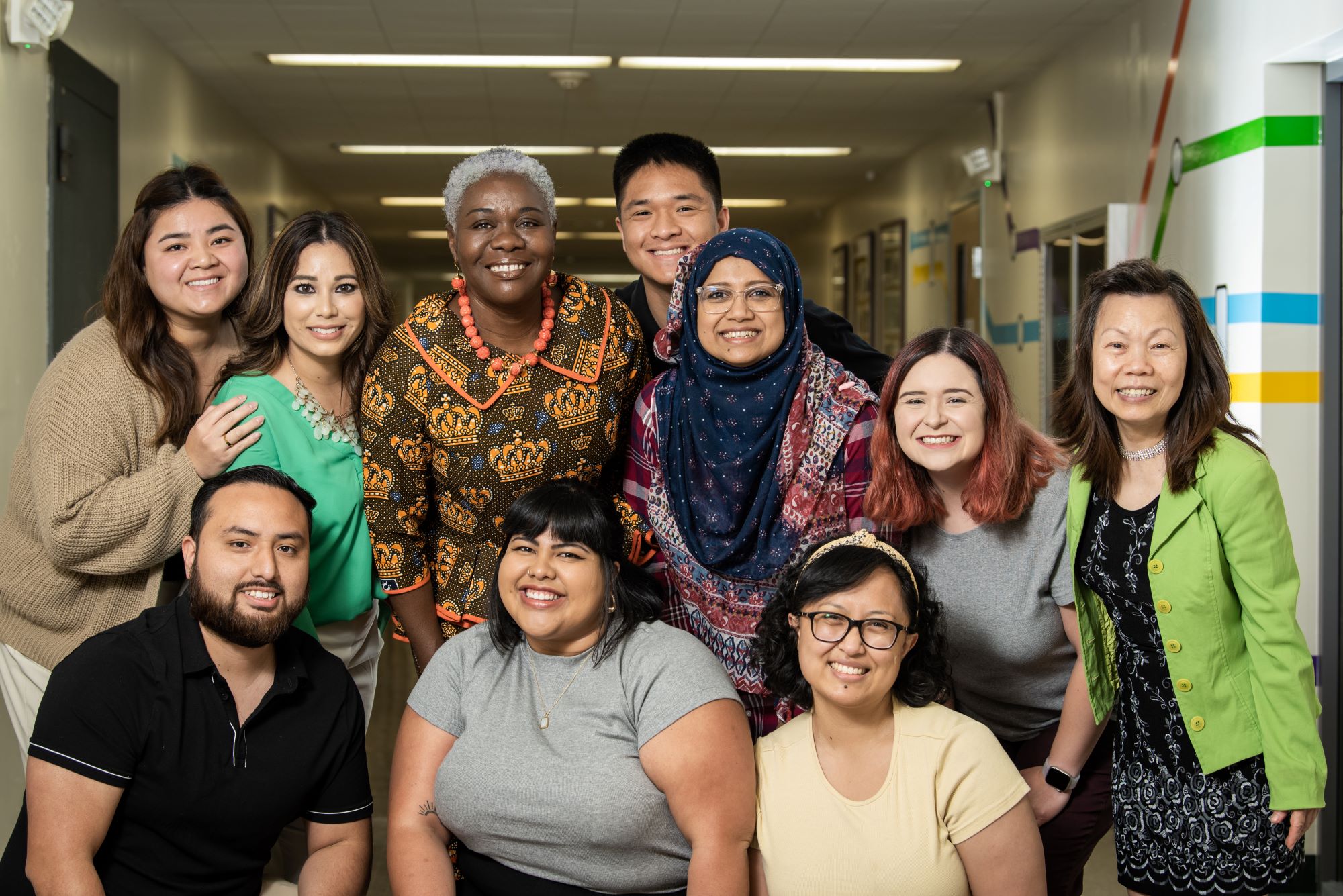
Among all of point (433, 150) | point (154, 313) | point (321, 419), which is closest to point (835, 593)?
point (321, 419)

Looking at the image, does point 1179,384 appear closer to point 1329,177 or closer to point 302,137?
point 1329,177

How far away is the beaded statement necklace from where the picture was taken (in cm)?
256

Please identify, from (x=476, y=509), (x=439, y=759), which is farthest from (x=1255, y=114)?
(x=439, y=759)

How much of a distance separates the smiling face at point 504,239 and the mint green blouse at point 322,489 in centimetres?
50

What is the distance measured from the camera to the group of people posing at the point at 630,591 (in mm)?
2070

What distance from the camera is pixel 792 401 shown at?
7.45 feet

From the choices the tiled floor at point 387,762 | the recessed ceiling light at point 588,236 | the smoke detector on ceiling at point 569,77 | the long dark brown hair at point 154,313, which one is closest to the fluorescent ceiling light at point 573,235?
the recessed ceiling light at point 588,236

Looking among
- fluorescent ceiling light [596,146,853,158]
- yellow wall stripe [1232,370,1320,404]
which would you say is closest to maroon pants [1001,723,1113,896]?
yellow wall stripe [1232,370,1320,404]

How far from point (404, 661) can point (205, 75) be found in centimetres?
386

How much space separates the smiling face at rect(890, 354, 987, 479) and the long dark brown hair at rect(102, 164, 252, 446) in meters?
1.54

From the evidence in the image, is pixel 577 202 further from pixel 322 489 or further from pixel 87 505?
pixel 87 505

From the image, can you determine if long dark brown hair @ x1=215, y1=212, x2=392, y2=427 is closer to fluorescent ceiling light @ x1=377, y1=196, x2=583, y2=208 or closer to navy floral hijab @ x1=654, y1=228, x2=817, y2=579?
navy floral hijab @ x1=654, y1=228, x2=817, y2=579

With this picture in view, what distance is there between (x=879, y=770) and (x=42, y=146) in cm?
419

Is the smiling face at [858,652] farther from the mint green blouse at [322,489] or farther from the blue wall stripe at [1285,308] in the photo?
the blue wall stripe at [1285,308]
